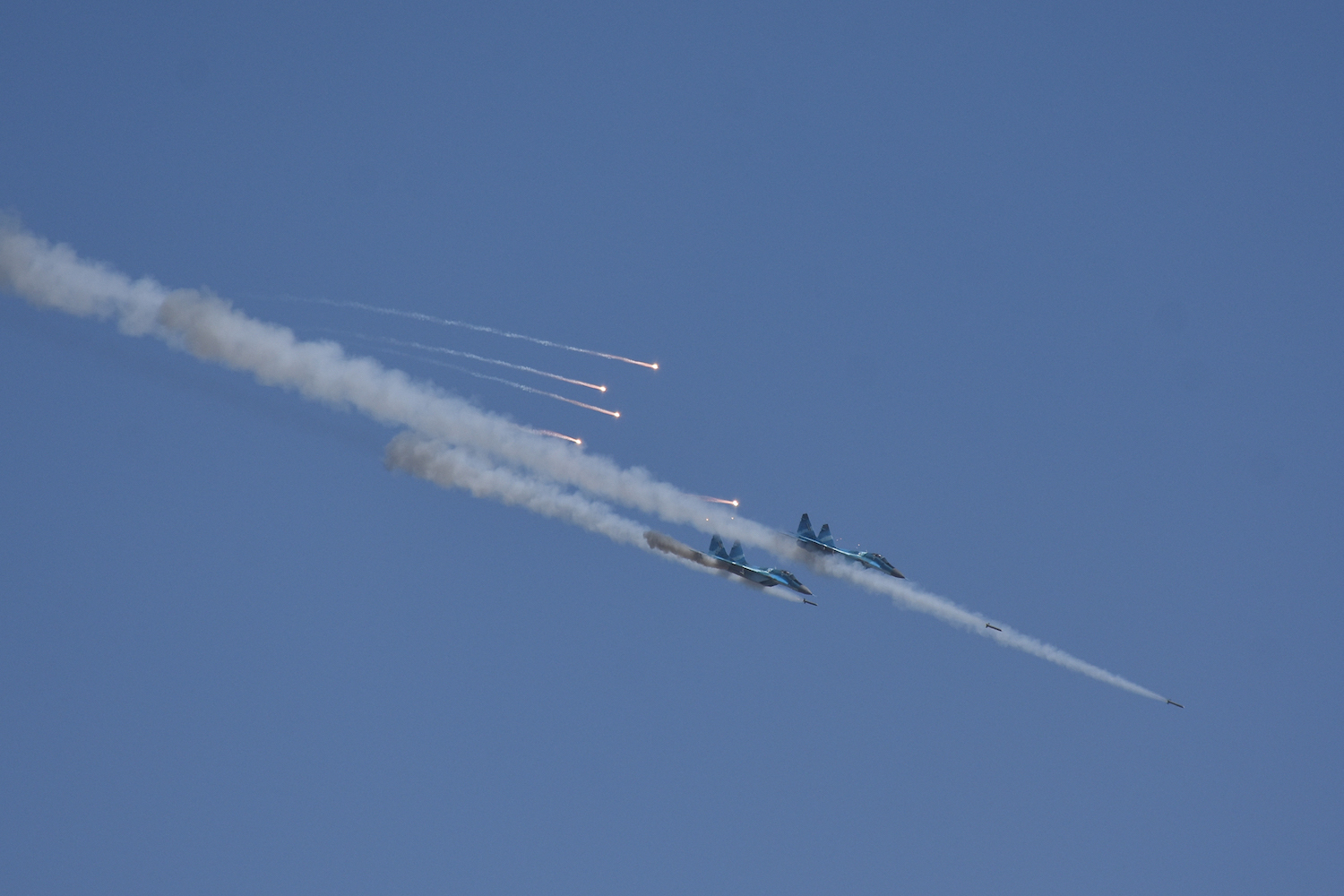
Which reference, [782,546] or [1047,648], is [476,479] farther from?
[1047,648]

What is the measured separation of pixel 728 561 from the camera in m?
84.4

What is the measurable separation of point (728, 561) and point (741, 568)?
689 millimetres

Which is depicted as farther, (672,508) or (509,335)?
(672,508)

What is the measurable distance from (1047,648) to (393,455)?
107ft

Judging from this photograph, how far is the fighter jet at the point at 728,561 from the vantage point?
82.3m

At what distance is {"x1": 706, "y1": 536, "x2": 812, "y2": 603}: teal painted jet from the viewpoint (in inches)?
3317

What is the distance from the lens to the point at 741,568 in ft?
276

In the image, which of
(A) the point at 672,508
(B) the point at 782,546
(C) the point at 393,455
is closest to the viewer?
(C) the point at 393,455

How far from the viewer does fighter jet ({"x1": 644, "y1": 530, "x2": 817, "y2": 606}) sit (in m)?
82.3

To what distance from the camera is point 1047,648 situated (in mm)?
89125

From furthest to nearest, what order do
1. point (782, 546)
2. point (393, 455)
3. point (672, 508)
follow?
point (782, 546), point (672, 508), point (393, 455)

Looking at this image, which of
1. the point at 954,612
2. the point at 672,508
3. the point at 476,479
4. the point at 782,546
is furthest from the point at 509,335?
the point at 954,612

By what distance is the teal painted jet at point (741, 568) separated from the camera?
276 feet

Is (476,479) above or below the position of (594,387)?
below
